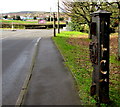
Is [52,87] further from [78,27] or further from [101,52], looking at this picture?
[78,27]

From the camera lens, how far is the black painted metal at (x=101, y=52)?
570 centimetres

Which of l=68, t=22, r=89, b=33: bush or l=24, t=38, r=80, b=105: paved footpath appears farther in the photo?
l=68, t=22, r=89, b=33: bush

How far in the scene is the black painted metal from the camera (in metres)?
5.70

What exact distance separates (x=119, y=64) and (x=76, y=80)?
13.4 feet

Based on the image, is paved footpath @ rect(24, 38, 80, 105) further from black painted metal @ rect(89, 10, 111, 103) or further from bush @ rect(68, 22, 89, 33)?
bush @ rect(68, 22, 89, 33)

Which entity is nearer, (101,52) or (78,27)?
(101,52)

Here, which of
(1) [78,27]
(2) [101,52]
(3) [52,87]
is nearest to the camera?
(2) [101,52]

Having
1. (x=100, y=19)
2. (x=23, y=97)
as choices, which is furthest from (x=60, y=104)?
(x=100, y=19)

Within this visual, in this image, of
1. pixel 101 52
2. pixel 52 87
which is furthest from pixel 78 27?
pixel 101 52

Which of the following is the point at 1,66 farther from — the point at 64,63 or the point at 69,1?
the point at 69,1

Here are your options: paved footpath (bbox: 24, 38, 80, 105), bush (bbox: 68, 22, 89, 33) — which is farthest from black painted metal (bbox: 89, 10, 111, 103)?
bush (bbox: 68, 22, 89, 33)

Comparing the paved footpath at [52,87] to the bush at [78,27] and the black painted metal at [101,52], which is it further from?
the bush at [78,27]

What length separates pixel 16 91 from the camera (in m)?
7.36

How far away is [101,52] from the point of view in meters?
5.76
